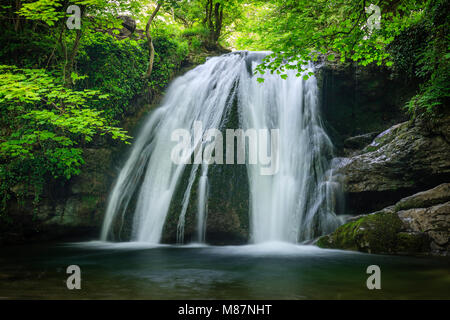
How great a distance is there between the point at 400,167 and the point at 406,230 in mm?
1950

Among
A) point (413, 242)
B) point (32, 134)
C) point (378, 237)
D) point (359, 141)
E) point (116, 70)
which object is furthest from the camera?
point (116, 70)

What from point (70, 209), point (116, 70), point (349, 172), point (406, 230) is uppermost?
point (116, 70)

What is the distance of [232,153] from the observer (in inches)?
277

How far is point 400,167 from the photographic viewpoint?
21.5ft

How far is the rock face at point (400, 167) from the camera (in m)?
6.23

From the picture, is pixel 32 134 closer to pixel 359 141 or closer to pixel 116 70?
pixel 116 70

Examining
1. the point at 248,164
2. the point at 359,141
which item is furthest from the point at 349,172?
the point at 248,164

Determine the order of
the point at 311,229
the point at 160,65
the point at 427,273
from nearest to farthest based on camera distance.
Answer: the point at 427,273 < the point at 311,229 < the point at 160,65

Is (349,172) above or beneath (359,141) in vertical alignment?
beneath

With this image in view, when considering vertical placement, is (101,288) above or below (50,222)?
above

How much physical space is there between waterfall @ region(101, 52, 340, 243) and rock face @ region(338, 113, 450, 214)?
605 millimetres

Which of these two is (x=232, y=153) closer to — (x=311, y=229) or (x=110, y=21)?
(x=311, y=229)
